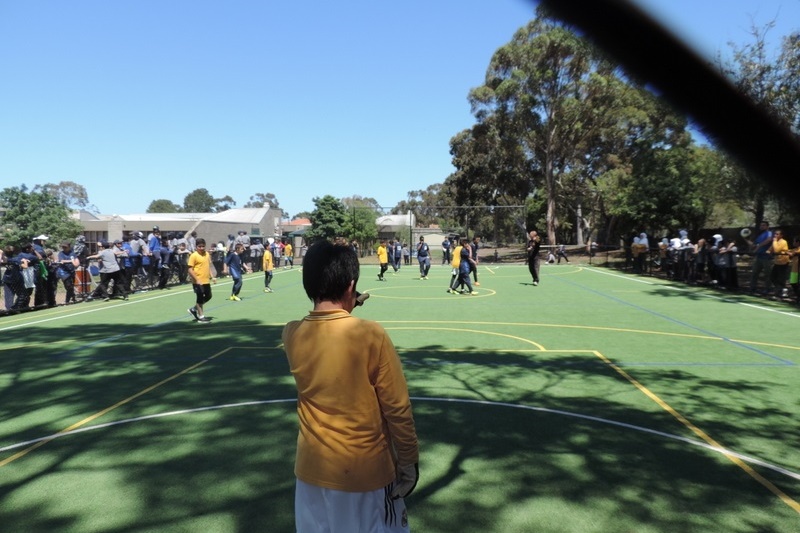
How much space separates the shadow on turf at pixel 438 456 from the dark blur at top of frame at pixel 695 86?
105 inches

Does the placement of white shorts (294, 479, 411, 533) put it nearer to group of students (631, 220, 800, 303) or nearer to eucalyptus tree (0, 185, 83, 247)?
group of students (631, 220, 800, 303)

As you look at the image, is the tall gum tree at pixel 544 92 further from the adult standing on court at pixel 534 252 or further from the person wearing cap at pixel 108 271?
the person wearing cap at pixel 108 271

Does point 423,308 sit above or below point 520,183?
below

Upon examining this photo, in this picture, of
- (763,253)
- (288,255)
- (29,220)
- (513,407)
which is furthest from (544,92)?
(29,220)

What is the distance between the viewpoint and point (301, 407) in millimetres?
2334

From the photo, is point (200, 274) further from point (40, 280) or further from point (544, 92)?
point (544, 92)

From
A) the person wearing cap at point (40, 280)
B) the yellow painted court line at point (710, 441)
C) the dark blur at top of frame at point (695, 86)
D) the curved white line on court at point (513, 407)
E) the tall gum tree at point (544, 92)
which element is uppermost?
the tall gum tree at point (544, 92)

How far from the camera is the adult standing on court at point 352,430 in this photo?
2.15 meters

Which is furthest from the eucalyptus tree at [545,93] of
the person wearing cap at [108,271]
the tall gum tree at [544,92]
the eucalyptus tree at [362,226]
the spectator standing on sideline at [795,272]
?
the person wearing cap at [108,271]

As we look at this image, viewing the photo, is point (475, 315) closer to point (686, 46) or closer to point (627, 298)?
point (627, 298)

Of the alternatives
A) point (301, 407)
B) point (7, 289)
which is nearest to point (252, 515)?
point (301, 407)

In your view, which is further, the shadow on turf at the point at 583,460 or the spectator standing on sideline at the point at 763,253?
the spectator standing on sideline at the point at 763,253

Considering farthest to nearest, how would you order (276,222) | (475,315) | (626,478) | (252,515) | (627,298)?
(276,222), (627,298), (475,315), (626,478), (252,515)

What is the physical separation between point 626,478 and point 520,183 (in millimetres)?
47948
